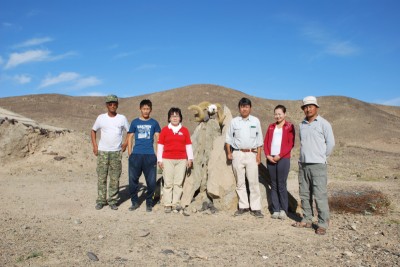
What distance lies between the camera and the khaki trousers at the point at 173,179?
634 cm

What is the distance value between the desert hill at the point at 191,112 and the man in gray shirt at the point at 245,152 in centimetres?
1983

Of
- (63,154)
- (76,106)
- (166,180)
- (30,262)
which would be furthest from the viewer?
(76,106)

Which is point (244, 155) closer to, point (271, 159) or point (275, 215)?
point (271, 159)

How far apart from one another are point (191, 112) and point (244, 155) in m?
24.4

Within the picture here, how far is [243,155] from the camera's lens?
5.95m

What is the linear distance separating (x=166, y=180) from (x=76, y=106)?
30609 mm

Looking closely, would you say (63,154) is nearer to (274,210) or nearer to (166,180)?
(166,180)

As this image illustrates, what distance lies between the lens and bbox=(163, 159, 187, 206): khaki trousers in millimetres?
6336

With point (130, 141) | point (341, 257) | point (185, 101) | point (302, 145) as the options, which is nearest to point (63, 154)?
point (130, 141)

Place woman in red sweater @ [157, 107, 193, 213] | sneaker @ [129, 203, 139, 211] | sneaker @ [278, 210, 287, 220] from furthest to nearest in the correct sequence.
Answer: sneaker @ [129, 203, 139, 211]
woman in red sweater @ [157, 107, 193, 213]
sneaker @ [278, 210, 287, 220]

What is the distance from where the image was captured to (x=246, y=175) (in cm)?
609

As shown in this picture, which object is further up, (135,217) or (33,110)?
(33,110)

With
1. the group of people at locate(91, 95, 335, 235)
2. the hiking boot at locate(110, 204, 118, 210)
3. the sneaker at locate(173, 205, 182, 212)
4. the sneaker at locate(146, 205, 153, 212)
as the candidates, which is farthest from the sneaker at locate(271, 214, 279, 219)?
the hiking boot at locate(110, 204, 118, 210)

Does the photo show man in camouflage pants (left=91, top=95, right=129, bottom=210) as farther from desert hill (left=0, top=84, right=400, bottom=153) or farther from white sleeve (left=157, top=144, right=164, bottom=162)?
desert hill (left=0, top=84, right=400, bottom=153)
